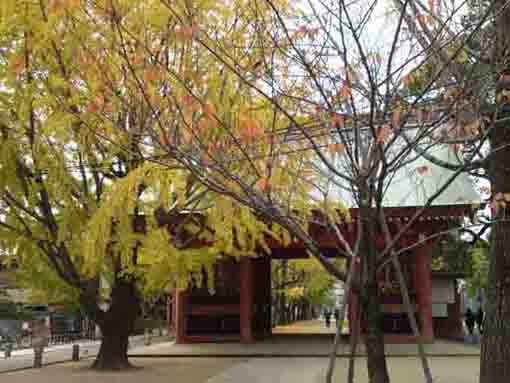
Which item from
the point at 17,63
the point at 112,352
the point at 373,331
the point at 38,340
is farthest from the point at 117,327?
the point at 373,331

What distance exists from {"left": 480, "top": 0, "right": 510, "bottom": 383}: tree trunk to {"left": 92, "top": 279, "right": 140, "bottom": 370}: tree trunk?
331 inches

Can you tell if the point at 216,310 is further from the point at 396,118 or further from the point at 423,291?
the point at 396,118

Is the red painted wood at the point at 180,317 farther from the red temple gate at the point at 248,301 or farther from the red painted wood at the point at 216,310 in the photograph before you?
the red painted wood at the point at 216,310

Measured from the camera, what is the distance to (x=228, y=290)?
2036 centimetres

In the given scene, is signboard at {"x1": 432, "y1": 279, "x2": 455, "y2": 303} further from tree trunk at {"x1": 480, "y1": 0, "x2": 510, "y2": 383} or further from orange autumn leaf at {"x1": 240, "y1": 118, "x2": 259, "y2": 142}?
orange autumn leaf at {"x1": 240, "y1": 118, "x2": 259, "y2": 142}

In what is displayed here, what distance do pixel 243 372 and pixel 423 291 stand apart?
8.31 meters

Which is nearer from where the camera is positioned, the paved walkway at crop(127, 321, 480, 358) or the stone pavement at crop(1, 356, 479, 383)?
the stone pavement at crop(1, 356, 479, 383)

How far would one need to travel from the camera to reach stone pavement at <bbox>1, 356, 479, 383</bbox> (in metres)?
10.8

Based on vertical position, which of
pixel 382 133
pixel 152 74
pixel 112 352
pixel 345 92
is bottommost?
pixel 112 352

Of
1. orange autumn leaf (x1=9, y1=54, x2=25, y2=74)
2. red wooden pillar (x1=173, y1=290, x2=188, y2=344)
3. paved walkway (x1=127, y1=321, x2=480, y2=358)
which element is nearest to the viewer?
orange autumn leaf (x1=9, y1=54, x2=25, y2=74)

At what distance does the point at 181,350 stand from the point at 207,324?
2.72 meters

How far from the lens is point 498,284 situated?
6484 mm

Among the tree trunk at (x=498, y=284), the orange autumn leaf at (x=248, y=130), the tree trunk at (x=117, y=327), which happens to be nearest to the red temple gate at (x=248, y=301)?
the tree trunk at (x=117, y=327)

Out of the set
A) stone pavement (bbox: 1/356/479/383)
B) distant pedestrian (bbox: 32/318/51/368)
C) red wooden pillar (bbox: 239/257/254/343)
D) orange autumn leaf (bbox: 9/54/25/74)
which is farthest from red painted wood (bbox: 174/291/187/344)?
orange autumn leaf (bbox: 9/54/25/74)
